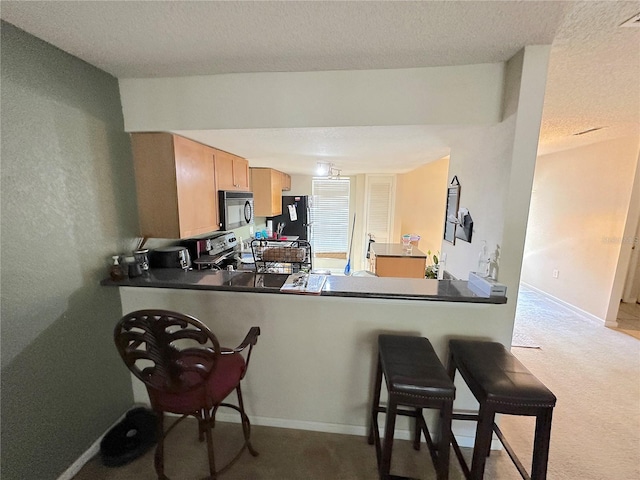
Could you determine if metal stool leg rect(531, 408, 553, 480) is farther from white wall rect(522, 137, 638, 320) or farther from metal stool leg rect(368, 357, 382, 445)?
white wall rect(522, 137, 638, 320)

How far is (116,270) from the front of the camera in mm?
1590

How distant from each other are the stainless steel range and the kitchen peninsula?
1.98 feet

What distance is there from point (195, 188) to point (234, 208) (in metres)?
0.64

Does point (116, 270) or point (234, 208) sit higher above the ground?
point (234, 208)

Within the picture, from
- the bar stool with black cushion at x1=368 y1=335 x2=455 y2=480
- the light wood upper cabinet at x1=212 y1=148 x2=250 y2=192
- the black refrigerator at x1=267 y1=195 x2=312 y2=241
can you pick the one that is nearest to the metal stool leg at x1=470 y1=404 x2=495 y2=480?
the bar stool with black cushion at x1=368 y1=335 x2=455 y2=480

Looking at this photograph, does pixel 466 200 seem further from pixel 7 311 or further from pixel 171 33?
pixel 7 311

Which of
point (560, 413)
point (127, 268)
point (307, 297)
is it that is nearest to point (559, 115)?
point (560, 413)

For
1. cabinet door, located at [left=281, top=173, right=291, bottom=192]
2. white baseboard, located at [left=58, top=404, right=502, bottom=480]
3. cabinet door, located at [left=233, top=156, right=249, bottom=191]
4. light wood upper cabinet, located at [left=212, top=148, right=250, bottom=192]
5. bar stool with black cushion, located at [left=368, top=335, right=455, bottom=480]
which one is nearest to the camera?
bar stool with black cushion, located at [left=368, top=335, right=455, bottom=480]

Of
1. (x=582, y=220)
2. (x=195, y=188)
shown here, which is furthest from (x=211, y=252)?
(x=582, y=220)

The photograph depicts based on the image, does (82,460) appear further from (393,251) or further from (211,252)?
(393,251)

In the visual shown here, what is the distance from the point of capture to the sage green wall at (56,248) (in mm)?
1168

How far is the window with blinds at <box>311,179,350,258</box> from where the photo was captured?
18.6 ft

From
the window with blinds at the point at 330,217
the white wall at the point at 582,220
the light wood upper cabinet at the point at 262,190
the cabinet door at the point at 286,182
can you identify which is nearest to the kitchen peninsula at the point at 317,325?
the light wood upper cabinet at the point at 262,190

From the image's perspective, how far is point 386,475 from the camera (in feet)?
4.05
